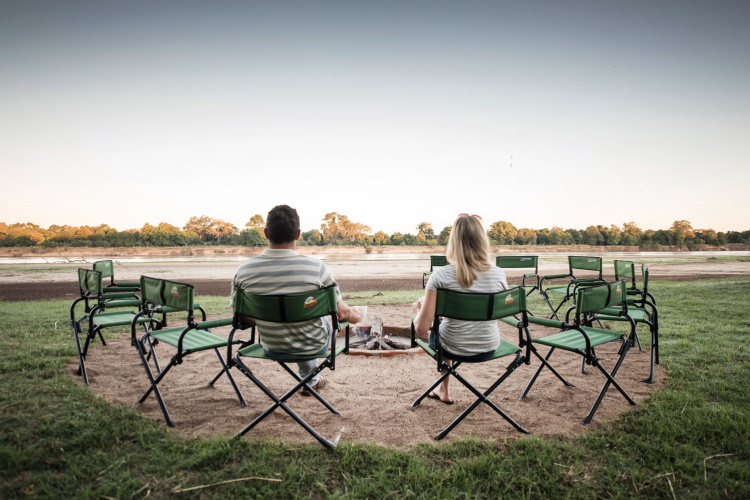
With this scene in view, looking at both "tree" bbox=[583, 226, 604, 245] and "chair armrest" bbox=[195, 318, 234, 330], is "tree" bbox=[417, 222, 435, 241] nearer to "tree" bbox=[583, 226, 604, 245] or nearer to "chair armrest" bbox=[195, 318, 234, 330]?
"tree" bbox=[583, 226, 604, 245]

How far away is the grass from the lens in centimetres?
229

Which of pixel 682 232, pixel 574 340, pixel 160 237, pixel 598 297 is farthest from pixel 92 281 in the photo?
pixel 682 232

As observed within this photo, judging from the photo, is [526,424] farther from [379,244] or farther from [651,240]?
[651,240]

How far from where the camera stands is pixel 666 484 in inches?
93.0

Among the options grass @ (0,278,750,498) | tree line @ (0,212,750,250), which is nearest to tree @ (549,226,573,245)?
tree line @ (0,212,750,250)

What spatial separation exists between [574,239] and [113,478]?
299ft

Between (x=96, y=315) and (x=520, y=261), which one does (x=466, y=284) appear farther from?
(x=520, y=261)

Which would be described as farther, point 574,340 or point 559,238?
point 559,238

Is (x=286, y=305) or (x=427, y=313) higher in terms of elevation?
(x=286, y=305)

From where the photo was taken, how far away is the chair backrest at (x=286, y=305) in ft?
9.06

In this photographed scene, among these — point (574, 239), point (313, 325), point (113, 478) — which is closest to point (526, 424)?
point (313, 325)

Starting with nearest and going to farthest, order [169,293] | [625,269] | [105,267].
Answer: [169,293]
[105,267]
[625,269]

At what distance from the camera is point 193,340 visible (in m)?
3.66

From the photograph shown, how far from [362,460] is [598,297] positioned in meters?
2.67
